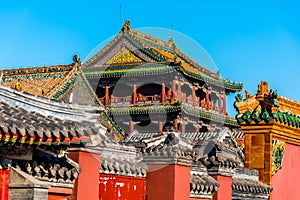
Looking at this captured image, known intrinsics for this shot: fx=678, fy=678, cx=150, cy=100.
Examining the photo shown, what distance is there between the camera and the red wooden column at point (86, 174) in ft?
29.7

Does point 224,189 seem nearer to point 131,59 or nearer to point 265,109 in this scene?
point 265,109

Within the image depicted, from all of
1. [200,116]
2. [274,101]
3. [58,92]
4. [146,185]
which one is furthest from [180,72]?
[146,185]

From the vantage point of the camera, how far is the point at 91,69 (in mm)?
36750

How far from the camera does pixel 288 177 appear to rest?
569 inches

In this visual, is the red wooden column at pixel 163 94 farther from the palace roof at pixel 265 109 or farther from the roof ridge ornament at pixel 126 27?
the palace roof at pixel 265 109

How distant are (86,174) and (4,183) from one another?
53.9 inches

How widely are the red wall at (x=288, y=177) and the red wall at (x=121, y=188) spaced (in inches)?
173

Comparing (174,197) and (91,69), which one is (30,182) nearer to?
(174,197)

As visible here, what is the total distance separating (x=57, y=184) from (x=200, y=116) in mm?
28549

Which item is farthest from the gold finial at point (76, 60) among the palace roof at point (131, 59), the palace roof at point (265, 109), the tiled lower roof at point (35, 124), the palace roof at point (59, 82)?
the tiled lower roof at point (35, 124)

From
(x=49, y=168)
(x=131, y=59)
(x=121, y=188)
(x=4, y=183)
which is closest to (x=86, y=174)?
(x=49, y=168)

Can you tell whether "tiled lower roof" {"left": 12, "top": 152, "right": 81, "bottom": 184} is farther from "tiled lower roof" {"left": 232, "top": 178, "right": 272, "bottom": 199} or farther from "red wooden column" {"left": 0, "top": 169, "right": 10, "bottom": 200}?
"tiled lower roof" {"left": 232, "top": 178, "right": 272, "bottom": 199}

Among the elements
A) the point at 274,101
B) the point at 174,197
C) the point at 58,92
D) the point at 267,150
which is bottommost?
the point at 174,197

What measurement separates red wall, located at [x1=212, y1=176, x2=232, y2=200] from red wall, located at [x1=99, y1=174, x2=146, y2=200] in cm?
183
